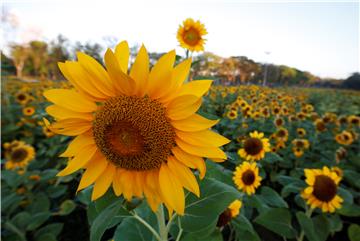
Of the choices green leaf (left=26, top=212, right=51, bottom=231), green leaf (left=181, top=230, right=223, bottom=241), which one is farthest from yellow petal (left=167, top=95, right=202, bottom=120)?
green leaf (left=26, top=212, right=51, bottom=231)

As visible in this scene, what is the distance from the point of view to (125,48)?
0.68m

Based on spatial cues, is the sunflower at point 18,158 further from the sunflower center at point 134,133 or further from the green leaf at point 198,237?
the sunflower center at point 134,133

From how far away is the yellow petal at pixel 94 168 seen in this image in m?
0.72

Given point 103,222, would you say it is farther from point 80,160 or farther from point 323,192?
point 323,192

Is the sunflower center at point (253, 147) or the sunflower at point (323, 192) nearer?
the sunflower at point (323, 192)

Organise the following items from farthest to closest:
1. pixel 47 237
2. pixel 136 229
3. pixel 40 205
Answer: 1. pixel 40 205
2. pixel 47 237
3. pixel 136 229

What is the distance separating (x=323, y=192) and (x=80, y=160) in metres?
1.52

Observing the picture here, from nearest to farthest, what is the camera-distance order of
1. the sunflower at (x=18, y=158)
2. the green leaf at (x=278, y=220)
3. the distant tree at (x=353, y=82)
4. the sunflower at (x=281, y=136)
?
1. the green leaf at (x=278, y=220)
2. the sunflower at (x=18, y=158)
3. the sunflower at (x=281, y=136)
4. the distant tree at (x=353, y=82)

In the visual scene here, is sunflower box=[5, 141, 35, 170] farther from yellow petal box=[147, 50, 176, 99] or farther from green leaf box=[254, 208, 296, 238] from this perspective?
yellow petal box=[147, 50, 176, 99]

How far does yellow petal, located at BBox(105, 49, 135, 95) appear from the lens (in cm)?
59

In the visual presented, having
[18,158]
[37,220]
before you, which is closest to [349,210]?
[37,220]

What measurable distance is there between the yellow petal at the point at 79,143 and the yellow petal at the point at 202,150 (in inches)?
9.2

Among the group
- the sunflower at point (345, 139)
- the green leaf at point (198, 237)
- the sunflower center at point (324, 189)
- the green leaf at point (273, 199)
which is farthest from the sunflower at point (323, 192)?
the sunflower at point (345, 139)

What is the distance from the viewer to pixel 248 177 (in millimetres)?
1845
